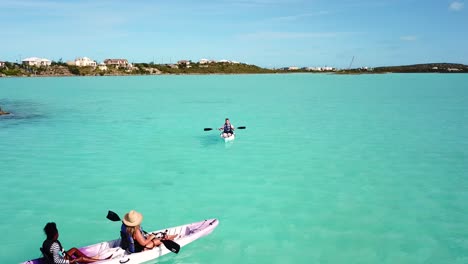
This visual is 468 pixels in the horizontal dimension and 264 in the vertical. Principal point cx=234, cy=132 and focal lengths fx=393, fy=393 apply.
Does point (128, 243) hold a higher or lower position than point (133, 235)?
lower

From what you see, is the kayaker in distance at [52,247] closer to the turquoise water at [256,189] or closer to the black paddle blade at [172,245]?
the black paddle blade at [172,245]

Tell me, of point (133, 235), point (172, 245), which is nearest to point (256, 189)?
point (172, 245)

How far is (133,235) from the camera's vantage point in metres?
10.7

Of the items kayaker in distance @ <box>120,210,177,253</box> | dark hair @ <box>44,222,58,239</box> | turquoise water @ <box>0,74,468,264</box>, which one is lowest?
turquoise water @ <box>0,74,468,264</box>

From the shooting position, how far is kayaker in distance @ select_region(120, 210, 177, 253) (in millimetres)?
10469

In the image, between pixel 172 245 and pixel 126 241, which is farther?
pixel 172 245

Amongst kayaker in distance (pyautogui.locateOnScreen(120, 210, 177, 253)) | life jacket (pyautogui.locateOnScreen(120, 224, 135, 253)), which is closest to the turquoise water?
kayaker in distance (pyautogui.locateOnScreen(120, 210, 177, 253))

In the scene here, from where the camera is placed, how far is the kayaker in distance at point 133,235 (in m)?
10.5

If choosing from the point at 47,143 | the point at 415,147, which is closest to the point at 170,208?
the point at 47,143

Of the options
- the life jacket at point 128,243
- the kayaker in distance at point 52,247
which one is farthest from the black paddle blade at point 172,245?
the kayaker in distance at point 52,247

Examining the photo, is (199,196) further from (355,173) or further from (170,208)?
(355,173)

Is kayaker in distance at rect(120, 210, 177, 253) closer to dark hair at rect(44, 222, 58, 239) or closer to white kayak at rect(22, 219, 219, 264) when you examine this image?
white kayak at rect(22, 219, 219, 264)

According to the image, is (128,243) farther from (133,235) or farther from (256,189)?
(256,189)

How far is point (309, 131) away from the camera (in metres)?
34.3
